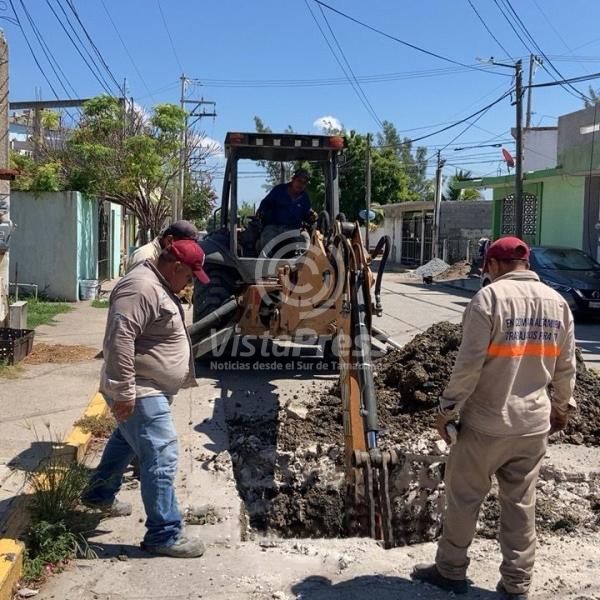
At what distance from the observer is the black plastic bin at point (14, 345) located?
877cm

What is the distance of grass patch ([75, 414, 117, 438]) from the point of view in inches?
248

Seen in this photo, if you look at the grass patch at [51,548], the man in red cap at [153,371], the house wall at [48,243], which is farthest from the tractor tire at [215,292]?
the house wall at [48,243]

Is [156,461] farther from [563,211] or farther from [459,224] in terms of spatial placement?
[459,224]

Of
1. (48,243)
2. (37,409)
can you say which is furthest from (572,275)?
(37,409)

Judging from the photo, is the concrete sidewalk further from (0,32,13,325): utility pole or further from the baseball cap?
the baseball cap

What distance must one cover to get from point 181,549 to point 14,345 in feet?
17.9

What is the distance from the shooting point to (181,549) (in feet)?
13.6

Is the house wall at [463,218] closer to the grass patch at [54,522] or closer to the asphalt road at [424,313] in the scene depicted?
the asphalt road at [424,313]

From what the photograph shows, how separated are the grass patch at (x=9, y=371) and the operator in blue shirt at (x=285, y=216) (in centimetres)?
310

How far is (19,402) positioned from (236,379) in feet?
8.42

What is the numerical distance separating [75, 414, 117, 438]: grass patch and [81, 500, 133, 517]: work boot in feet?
5.35

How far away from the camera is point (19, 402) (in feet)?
23.8

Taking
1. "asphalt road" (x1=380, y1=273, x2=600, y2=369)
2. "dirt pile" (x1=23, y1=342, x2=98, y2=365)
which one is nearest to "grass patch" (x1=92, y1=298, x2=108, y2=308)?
"dirt pile" (x1=23, y1=342, x2=98, y2=365)

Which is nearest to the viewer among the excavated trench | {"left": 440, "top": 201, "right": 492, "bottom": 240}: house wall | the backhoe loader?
the backhoe loader
